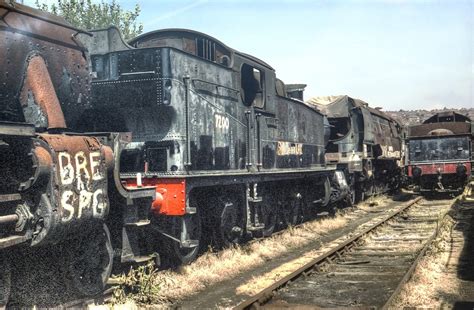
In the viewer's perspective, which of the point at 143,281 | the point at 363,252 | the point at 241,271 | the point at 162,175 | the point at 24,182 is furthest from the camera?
the point at 363,252

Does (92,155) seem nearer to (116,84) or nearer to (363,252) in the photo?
(116,84)

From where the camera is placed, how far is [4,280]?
467cm

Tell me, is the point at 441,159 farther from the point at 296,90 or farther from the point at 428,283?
the point at 428,283

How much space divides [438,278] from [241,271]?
9.48 ft

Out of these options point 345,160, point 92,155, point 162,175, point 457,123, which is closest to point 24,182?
point 92,155

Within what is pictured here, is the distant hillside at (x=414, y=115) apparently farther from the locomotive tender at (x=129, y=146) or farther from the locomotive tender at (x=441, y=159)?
the locomotive tender at (x=129, y=146)

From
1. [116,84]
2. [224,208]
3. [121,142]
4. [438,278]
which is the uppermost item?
[116,84]

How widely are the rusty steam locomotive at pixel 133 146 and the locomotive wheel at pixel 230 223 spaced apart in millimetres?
25

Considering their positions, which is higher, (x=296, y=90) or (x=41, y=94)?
(x=296, y=90)

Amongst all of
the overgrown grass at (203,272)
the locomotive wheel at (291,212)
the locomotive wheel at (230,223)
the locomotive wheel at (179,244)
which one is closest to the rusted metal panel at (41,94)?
the overgrown grass at (203,272)

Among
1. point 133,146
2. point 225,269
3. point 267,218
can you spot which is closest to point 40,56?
point 133,146

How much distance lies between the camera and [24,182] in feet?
15.3

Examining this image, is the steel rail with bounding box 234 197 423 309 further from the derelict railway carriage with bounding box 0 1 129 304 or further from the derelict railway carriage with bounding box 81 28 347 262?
the derelict railway carriage with bounding box 0 1 129 304

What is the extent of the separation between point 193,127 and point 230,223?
2.18 metres
